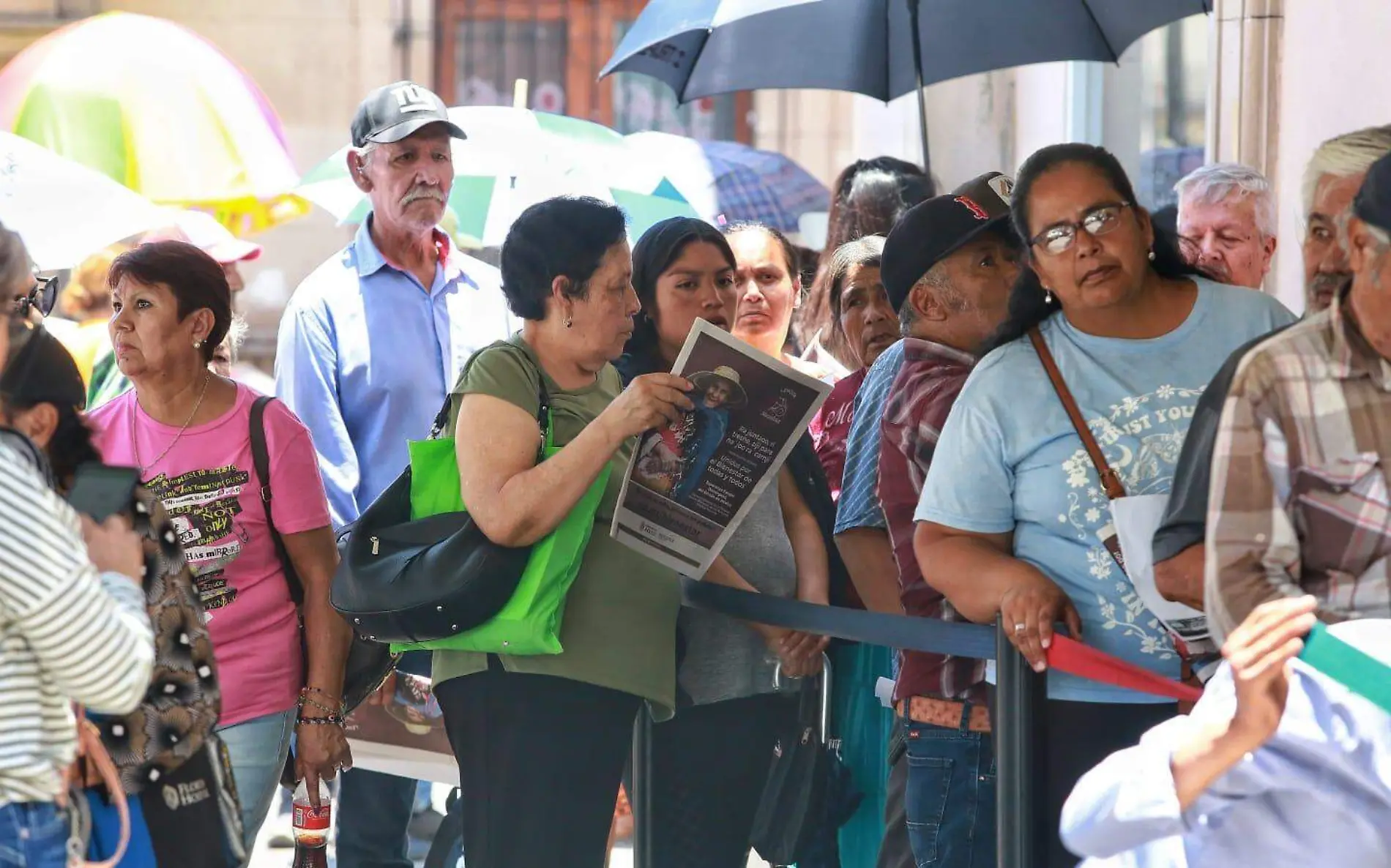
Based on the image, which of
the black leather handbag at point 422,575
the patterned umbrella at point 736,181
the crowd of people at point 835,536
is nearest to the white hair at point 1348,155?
the crowd of people at point 835,536

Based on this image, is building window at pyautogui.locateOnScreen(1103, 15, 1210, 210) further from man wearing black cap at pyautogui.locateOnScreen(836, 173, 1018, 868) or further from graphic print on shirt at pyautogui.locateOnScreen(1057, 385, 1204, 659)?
graphic print on shirt at pyautogui.locateOnScreen(1057, 385, 1204, 659)

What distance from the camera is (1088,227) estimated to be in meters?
3.43

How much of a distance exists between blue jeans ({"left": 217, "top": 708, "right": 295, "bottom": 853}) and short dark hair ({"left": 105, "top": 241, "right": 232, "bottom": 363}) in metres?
0.81

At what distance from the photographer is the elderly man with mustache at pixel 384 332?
5383mm

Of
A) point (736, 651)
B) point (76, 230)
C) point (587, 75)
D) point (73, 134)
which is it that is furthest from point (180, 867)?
point (587, 75)

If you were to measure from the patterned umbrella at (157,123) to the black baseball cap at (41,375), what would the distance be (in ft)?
14.5

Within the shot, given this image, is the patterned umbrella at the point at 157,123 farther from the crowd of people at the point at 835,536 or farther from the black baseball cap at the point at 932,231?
the black baseball cap at the point at 932,231

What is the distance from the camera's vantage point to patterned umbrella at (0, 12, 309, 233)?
24.1 feet

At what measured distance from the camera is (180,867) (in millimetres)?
3234

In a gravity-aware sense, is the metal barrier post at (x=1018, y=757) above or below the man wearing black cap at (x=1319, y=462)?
below

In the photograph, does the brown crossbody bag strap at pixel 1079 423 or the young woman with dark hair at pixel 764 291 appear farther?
the young woman with dark hair at pixel 764 291

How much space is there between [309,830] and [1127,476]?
2009 millimetres

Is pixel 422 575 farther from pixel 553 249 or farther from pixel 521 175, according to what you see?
pixel 521 175

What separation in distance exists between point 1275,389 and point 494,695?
1.61 m
